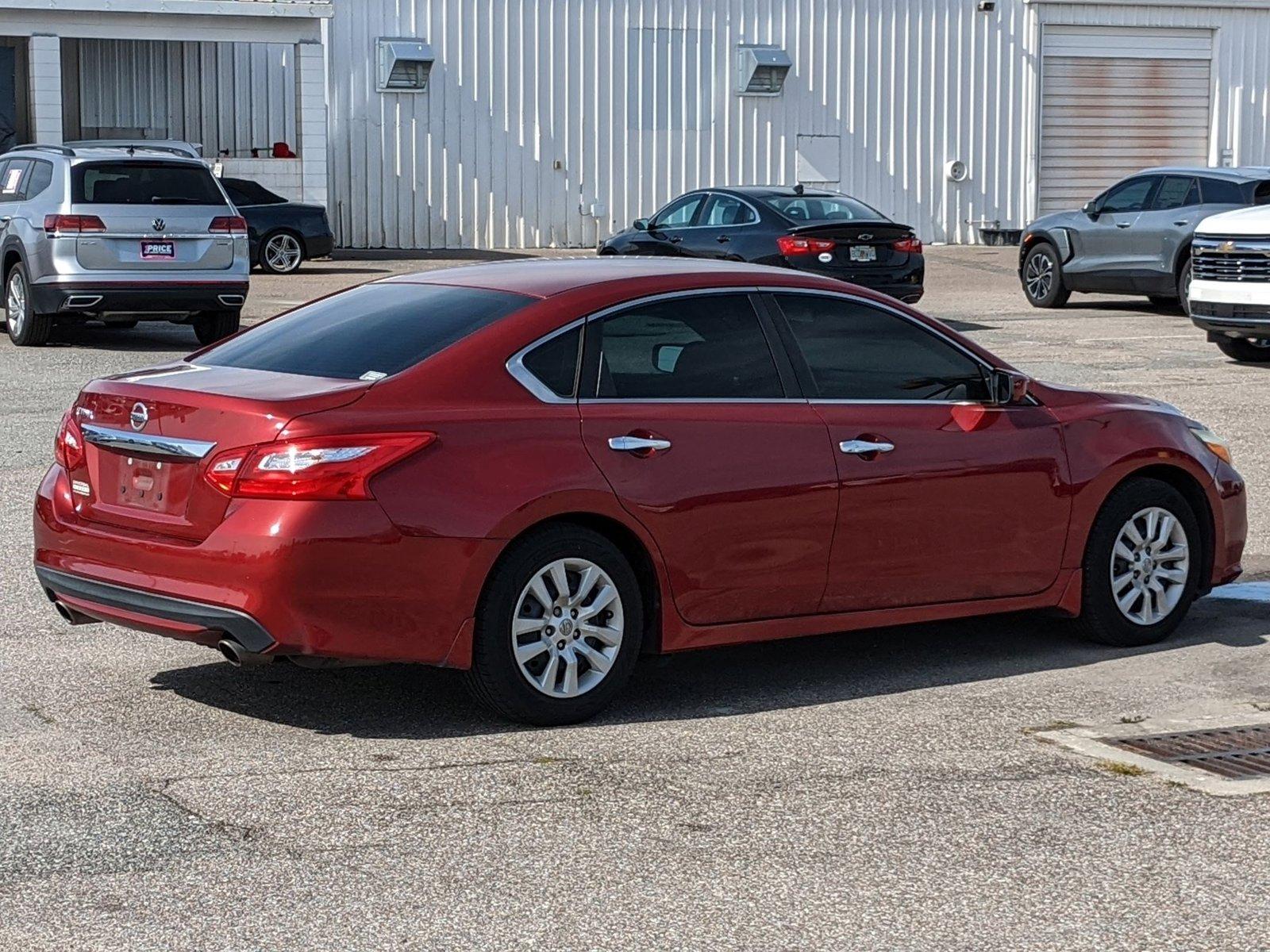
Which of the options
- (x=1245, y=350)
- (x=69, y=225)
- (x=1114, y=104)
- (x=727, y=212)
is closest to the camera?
(x=69, y=225)

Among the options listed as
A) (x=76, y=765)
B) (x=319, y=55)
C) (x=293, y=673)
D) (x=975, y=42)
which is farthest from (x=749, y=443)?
(x=975, y=42)

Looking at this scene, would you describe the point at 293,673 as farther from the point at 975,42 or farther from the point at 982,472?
the point at 975,42

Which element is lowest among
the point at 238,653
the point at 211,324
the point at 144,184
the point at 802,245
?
the point at 238,653

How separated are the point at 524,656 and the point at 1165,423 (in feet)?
9.62

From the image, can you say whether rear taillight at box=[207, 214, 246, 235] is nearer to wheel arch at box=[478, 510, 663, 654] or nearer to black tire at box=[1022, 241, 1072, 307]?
black tire at box=[1022, 241, 1072, 307]

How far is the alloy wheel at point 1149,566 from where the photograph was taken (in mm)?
7898

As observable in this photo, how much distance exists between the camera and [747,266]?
755 cm

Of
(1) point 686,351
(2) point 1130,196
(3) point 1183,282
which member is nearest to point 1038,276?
(2) point 1130,196

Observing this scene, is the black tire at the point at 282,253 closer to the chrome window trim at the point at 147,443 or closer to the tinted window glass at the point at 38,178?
the tinted window glass at the point at 38,178

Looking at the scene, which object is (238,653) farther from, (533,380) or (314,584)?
(533,380)

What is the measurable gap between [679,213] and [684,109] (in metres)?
14.5

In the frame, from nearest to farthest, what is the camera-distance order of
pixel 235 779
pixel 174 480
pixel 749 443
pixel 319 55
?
pixel 235 779 < pixel 174 480 < pixel 749 443 < pixel 319 55

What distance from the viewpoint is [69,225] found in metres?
17.9

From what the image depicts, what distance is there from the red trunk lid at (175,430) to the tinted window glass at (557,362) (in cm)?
57
